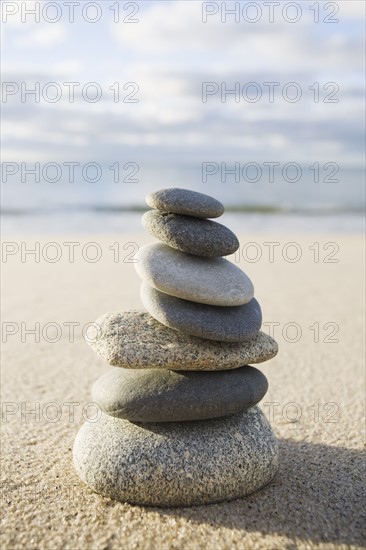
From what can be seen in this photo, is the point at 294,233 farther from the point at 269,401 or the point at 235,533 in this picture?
the point at 235,533

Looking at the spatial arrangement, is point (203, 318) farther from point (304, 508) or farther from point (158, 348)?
point (304, 508)

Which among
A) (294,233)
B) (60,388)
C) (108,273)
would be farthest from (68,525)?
(294,233)

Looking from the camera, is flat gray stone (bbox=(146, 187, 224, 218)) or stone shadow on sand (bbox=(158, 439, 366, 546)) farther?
flat gray stone (bbox=(146, 187, 224, 218))

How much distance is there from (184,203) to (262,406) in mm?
3201

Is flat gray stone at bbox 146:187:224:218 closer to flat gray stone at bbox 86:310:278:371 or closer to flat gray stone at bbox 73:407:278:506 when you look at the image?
flat gray stone at bbox 86:310:278:371

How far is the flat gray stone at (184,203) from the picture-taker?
4824mm

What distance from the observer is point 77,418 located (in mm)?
6812

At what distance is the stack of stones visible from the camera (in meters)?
4.66

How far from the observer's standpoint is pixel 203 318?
15.7ft

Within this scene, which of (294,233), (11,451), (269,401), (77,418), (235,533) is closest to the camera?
(235,533)

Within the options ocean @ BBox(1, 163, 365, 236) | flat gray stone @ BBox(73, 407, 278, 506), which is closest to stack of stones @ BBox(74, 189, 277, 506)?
flat gray stone @ BBox(73, 407, 278, 506)

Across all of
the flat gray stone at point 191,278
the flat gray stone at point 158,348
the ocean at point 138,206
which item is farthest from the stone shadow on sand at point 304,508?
the ocean at point 138,206

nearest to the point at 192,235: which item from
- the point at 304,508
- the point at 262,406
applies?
the point at 304,508

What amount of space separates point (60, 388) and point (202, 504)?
338 cm
